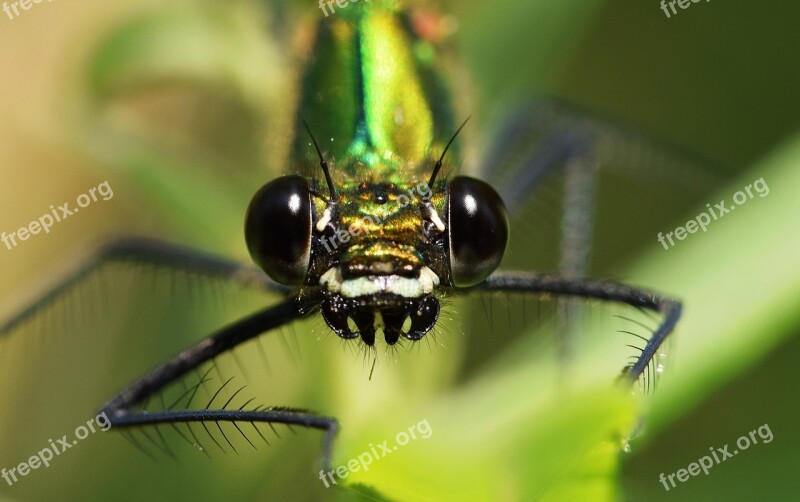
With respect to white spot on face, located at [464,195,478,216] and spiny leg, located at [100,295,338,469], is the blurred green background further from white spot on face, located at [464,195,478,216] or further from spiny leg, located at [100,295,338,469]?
white spot on face, located at [464,195,478,216]

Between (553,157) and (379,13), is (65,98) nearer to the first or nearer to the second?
(379,13)

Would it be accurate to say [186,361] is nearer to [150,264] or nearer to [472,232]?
[150,264]

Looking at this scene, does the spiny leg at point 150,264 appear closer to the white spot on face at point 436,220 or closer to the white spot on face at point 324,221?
the white spot on face at point 324,221

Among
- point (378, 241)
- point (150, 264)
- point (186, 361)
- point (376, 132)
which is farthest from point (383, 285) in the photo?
point (150, 264)

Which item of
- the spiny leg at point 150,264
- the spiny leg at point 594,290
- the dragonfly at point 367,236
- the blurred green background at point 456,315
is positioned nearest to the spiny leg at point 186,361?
the dragonfly at point 367,236

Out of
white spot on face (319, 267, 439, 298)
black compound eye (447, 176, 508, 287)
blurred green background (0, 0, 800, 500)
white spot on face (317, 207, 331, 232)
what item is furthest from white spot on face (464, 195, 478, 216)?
blurred green background (0, 0, 800, 500)

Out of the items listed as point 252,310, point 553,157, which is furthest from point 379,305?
point 553,157
